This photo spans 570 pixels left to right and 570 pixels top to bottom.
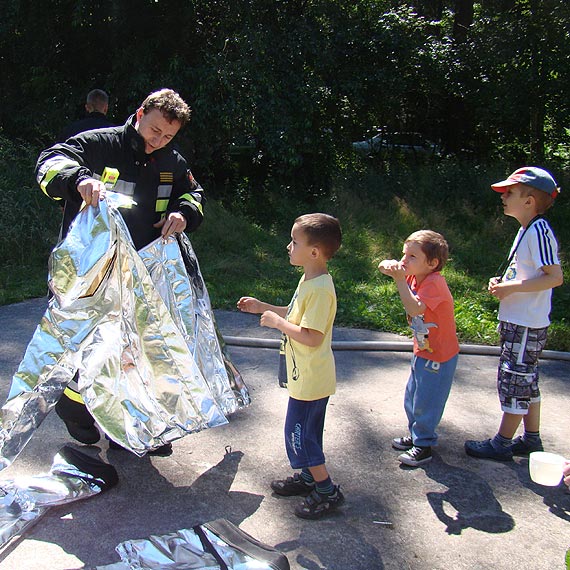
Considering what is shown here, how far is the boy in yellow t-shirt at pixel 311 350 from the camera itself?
294 centimetres

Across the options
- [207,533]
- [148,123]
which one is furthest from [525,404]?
[148,123]

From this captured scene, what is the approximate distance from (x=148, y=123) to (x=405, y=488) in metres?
2.21

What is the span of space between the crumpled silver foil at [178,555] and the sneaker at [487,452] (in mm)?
1582

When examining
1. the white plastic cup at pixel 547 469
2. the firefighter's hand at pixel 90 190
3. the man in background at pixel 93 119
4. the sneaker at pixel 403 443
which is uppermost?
the man in background at pixel 93 119

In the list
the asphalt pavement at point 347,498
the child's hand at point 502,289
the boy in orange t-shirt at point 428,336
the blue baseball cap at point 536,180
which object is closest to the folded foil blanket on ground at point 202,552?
the asphalt pavement at point 347,498

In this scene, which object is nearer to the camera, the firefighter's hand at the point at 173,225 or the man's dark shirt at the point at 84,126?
the firefighter's hand at the point at 173,225

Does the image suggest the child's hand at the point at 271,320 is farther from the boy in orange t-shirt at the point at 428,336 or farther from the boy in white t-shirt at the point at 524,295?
the boy in white t-shirt at the point at 524,295

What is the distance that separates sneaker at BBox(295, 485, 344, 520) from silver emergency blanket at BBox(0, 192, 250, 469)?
0.56 m

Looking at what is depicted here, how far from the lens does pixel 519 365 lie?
11.6ft

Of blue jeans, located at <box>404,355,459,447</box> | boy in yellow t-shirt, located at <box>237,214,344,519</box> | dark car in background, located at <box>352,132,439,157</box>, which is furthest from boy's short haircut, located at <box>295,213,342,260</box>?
dark car in background, located at <box>352,132,439,157</box>

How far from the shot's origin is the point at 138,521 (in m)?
2.94

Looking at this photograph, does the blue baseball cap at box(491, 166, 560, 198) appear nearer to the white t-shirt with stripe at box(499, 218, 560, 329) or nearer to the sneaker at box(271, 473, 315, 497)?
the white t-shirt with stripe at box(499, 218, 560, 329)

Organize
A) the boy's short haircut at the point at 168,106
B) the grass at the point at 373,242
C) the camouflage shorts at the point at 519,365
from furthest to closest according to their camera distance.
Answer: the grass at the point at 373,242
the camouflage shorts at the point at 519,365
the boy's short haircut at the point at 168,106

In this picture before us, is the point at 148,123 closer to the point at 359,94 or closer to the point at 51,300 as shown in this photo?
the point at 51,300
